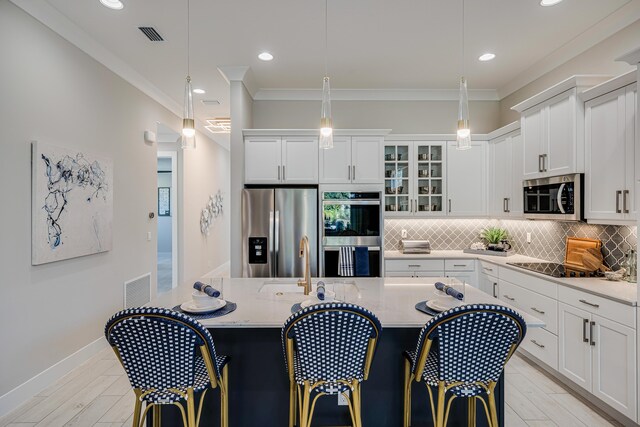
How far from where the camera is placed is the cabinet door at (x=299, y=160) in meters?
4.05

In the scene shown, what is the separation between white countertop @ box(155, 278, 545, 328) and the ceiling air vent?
223 centimetres

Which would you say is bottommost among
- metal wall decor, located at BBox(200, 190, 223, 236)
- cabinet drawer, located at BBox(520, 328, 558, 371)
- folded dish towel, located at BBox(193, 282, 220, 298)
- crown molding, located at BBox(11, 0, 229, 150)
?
cabinet drawer, located at BBox(520, 328, 558, 371)

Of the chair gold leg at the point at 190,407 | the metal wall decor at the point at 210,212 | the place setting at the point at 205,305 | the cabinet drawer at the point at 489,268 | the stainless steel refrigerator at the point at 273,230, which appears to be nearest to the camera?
the chair gold leg at the point at 190,407

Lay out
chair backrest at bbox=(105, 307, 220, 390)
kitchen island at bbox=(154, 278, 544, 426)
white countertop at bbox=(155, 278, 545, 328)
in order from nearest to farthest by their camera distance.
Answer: chair backrest at bbox=(105, 307, 220, 390)
white countertop at bbox=(155, 278, 545, 328)
kitchen island at bbox=(154, 278, 544, 426)

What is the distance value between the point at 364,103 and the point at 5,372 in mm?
4362

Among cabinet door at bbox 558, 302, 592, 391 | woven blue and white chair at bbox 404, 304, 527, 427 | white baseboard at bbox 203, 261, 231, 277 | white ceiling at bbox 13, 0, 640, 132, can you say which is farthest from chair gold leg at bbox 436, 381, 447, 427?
white baseboard at bbox 203, 261, 231, 277

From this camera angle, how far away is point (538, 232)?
3.92 meters

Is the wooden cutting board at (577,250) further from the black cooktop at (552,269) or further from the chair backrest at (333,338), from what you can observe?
the chair backrest at (333,338)

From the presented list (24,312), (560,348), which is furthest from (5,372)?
(560,348)

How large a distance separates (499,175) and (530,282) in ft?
4.95

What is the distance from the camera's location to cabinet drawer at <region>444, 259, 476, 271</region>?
4129mm

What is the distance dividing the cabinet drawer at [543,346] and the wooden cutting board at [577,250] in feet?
2.09

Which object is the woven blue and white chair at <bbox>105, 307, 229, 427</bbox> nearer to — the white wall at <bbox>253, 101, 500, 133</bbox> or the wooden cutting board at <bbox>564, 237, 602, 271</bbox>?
the wooden cutting board at <bbox>564, 237, 602, 271</bbox>

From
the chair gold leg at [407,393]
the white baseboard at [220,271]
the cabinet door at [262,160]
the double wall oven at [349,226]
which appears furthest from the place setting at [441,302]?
the white baseboard at [220,271]
